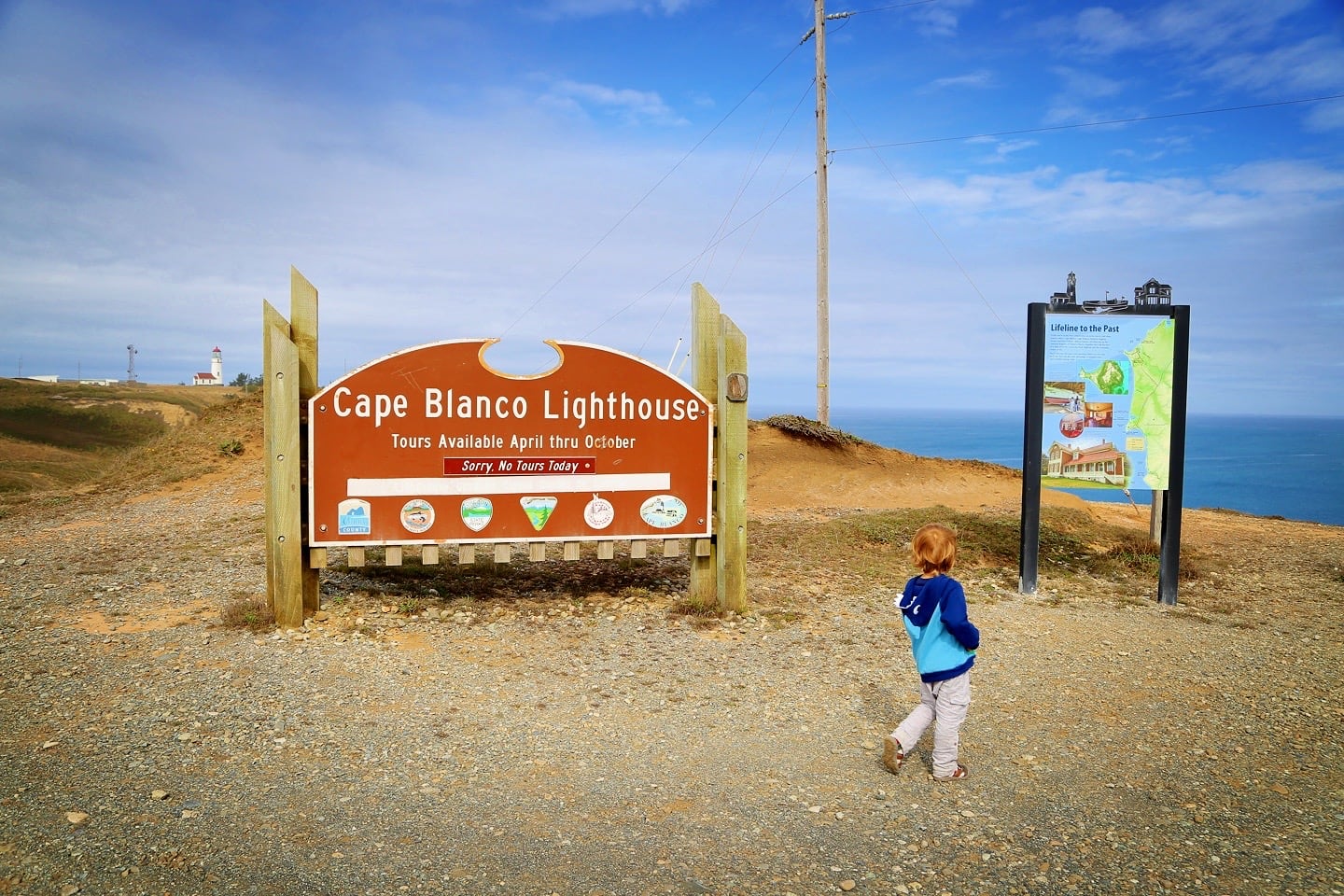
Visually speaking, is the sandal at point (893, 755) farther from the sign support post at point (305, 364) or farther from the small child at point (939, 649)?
the sign support post at point (305, 364)

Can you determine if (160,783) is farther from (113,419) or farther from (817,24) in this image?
(113,419)

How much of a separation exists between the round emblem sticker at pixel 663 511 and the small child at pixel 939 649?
3268mm

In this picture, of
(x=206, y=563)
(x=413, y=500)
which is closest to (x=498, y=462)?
(x=413, y=500)

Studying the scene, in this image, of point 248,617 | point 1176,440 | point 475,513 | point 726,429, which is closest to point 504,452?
point 475,513

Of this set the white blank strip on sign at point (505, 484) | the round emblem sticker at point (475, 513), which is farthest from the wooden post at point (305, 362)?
the round emblem sticker at point (475, 513)

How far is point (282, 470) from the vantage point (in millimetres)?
6465

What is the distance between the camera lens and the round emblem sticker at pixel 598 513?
720 centimetres

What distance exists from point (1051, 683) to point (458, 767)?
408 cm

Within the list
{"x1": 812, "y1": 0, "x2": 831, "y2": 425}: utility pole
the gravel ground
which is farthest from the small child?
{"x1": 812, "y1": 0, "x2": 831, "y2": 425}: utility pole

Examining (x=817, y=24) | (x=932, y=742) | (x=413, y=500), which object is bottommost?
(x=932, y=742)

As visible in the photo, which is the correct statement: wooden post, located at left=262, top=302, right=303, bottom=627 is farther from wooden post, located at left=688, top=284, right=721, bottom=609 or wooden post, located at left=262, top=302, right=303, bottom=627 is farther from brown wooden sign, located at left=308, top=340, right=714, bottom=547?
wooden post, located at left=688, top=284, right=721, bottom=609

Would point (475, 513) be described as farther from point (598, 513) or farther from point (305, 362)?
point (305, 362)

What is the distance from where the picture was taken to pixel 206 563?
28.2 ft

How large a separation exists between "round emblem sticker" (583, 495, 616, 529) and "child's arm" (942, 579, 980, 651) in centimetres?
366
